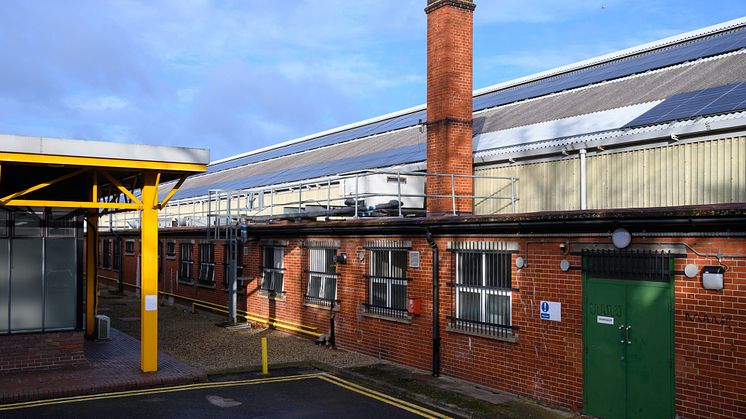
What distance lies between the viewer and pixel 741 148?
45.2 ft

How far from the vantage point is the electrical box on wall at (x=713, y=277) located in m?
9.51

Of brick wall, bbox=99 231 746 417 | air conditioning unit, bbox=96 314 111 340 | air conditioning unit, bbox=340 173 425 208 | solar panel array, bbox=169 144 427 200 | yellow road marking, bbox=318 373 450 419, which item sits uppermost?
solar panel array, bbox=169 144 427 200

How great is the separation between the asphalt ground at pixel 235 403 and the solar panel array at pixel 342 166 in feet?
35.7

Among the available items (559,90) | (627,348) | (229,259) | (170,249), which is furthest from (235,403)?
(170,249)

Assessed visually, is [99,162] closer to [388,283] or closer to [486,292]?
[388,283]

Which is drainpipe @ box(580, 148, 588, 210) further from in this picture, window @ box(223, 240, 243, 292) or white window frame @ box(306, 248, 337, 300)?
window @ box(223, 240, 243, 292)

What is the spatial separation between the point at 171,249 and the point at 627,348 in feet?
80.5

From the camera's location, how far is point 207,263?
27.2 metres

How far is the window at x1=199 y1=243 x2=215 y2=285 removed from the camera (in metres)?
26.8

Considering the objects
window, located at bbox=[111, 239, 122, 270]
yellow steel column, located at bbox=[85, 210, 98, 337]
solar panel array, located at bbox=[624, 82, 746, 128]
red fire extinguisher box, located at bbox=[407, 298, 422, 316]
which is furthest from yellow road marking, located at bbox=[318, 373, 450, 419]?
window, located at bbox=[111, 239, 122, 270]

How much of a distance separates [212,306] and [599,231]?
1809 centimetres

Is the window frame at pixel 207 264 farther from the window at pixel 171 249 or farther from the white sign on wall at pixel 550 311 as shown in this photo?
the white sign on wall at pixel 550 311

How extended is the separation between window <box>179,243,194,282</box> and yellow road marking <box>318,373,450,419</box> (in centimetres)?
1569

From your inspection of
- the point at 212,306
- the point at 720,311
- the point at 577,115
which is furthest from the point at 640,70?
the point at 212,306
